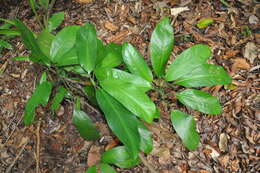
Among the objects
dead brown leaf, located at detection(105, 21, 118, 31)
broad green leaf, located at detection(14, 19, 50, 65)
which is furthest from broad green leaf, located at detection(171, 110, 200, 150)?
dead brown leaf, located at detection(105, 21, 118, 31)

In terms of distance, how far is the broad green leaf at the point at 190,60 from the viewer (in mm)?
1102

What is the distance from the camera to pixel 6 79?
160 centimetres

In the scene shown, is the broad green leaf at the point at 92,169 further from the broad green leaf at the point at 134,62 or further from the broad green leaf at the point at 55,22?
the broad green leaf at the point at 55,22

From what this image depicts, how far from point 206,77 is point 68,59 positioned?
1.84 ft

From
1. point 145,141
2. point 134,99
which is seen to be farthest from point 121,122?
point 145,141

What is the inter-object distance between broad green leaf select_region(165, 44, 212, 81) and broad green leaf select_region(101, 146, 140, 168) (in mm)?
378

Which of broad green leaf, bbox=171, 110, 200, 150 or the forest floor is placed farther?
the forest floor

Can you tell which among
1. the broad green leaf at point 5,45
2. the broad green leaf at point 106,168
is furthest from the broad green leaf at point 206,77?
the broad green leaf at point 5,45

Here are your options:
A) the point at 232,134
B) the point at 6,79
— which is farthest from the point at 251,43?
the point at 6,79

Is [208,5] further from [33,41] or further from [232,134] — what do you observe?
[33,41]

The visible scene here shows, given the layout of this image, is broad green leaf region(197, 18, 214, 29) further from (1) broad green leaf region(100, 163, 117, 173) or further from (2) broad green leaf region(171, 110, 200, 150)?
(1) broad green leaf region(100, 163, 117, 173)

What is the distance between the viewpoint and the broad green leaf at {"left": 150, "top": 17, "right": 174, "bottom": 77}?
1099 mm

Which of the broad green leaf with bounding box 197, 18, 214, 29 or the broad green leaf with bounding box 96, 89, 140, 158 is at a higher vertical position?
the broad green leaf with bounding box 197, 18, 214, 29

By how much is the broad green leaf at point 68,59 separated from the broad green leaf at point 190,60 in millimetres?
401
